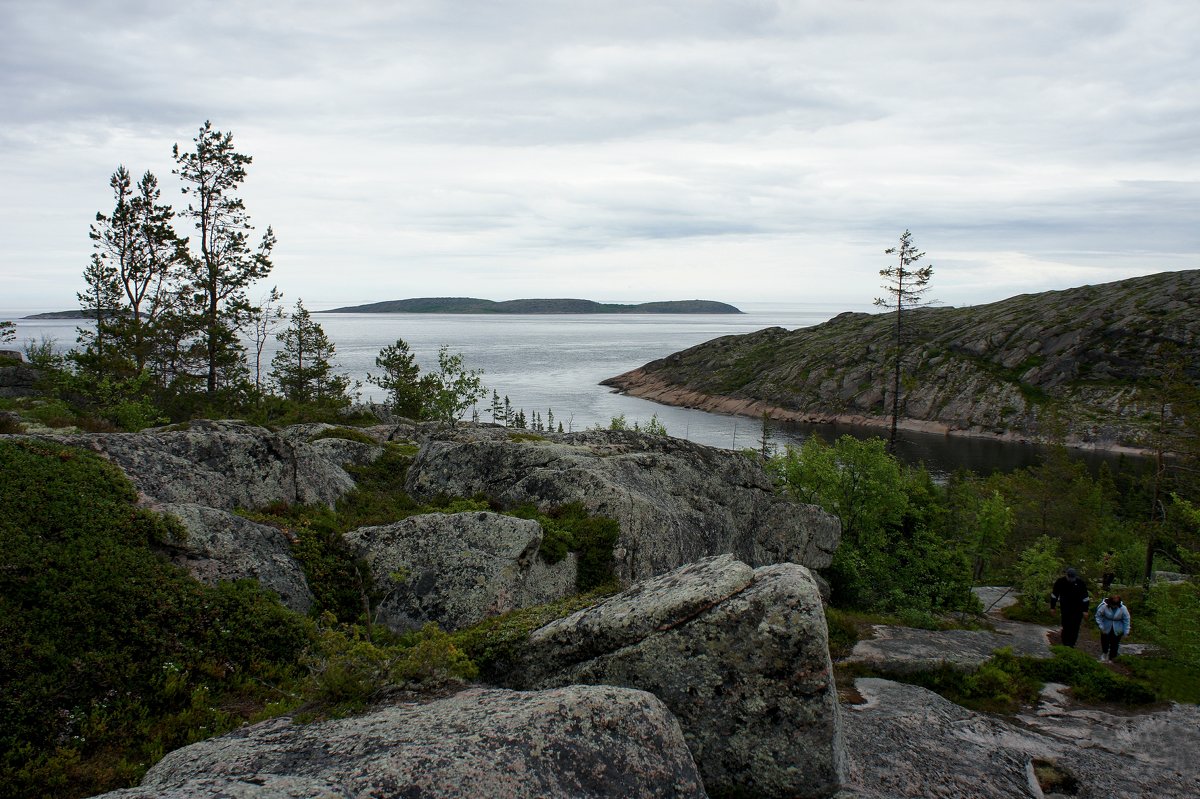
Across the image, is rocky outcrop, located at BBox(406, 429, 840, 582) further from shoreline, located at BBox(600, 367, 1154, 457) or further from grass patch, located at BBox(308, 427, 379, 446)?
shoreline, located at BBox(600, 367, 1154, 457)

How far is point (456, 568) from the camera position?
45.4ft

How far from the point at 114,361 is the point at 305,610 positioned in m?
32.7

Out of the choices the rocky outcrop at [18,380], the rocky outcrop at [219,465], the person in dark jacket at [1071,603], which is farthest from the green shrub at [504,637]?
the rocky outcrop at [18,380]

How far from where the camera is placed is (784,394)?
483ft

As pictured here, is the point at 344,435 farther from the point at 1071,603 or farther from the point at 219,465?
the point at 1071,603

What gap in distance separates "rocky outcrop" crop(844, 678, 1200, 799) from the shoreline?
316 feet

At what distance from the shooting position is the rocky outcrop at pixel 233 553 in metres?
11.1

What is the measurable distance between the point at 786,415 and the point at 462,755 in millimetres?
140230

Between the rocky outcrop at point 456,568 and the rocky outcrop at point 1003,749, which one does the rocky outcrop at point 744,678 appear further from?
the rocky outcrop at point 456,568

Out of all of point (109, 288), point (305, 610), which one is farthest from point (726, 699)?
point (109, 288)

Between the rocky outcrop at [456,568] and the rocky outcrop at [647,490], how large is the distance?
3.04 meters

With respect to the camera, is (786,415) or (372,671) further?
(786,415)

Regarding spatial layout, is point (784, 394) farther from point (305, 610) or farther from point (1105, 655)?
point (305, 610)

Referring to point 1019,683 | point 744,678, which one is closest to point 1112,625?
point 1019,683
